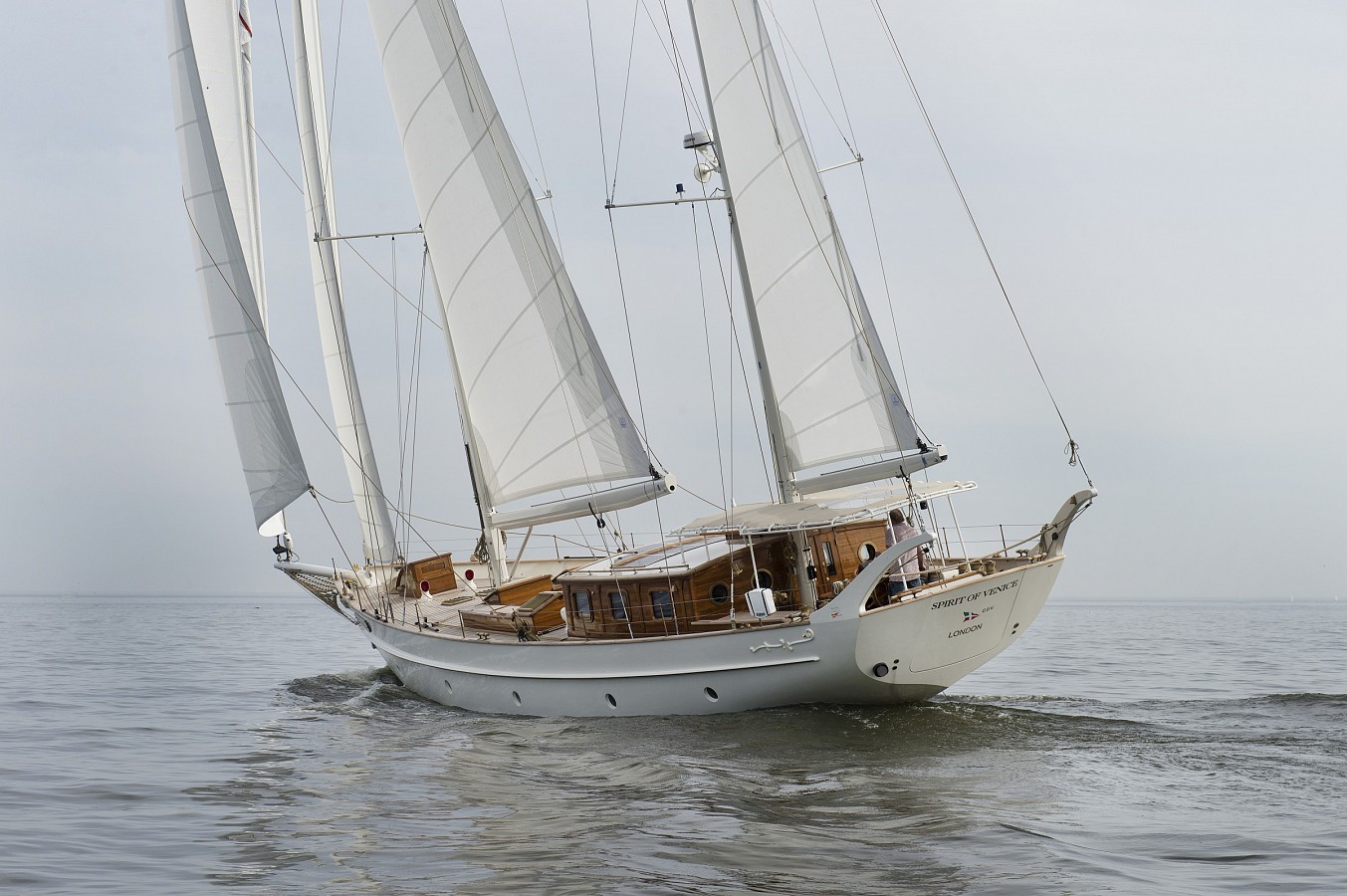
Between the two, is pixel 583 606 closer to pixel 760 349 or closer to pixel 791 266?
pixel 760 349

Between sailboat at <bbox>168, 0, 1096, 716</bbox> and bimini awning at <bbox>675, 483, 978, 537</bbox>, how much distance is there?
0.05 m

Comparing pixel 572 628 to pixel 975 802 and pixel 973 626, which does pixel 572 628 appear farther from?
pixel 975 802

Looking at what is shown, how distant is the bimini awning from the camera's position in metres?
14.7

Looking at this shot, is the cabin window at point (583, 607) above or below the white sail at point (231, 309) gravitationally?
below

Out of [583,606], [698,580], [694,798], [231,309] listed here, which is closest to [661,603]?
[698,580]

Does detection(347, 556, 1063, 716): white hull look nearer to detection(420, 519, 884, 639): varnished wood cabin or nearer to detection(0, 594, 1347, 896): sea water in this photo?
detection(0, 594, 1347, 896): sea water

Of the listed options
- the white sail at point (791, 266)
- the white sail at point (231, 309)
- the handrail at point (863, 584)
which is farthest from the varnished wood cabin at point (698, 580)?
the white sail at point (231, 309)

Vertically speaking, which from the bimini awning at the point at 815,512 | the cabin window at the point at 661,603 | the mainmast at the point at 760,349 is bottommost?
the cabin window at the point at 661,603

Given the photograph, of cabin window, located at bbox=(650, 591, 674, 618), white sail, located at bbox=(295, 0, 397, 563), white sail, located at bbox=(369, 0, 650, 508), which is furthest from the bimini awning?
white sail, located at bbox=(295, 0, 397, 563)

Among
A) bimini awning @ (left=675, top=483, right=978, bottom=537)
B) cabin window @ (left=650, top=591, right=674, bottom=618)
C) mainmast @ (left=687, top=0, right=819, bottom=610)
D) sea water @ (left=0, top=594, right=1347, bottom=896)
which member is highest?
mainmast @ (left=687, top=0, right=819, bottom=610)

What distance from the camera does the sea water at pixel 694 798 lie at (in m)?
8.61

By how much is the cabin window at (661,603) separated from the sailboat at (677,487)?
0.03 metres

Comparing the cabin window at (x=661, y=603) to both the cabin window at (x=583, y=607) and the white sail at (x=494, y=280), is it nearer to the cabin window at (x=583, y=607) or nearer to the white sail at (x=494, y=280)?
the cabin window at (x=583, y=607)

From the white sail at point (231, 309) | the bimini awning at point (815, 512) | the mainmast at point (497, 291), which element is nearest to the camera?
the bimini awning at point (815, 512)
